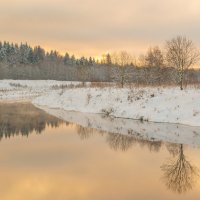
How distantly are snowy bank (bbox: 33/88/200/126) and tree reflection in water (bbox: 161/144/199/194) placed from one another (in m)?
11.1

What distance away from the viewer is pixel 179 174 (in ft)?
47.5

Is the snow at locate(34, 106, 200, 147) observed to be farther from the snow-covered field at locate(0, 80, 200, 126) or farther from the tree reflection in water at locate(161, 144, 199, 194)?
the tree reflection in water at locate(161, 144, 199, 194)

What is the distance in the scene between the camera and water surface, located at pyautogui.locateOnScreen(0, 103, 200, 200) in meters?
12.0

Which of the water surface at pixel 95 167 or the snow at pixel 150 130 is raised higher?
the snow at pixel 150 130

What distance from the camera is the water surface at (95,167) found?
39.2 ft

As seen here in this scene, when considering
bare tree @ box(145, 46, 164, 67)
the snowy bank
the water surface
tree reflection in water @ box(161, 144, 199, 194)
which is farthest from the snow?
bare tree @ box(145, 46, 164, 67)

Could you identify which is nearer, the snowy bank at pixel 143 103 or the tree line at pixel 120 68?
the snowy bank at pixel 143 103

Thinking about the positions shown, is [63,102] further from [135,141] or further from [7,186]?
[7,186]

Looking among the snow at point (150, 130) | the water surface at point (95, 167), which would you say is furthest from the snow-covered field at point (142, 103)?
the water surface at point (95, 167)

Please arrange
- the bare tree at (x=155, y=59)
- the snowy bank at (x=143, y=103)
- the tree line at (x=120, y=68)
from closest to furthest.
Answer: the snowy bank at (x=143, y=103), the tree line at (x=120, y=68), the bare tree at (x=155, y=59)

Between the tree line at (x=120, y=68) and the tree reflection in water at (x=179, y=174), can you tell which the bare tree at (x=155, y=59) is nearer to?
the tree line at (x=120, y=68)

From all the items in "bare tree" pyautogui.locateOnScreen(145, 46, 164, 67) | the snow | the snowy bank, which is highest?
"bare tree" pyautogui.locateOnScreen(145, 46, 164, 67)

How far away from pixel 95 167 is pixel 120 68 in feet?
178

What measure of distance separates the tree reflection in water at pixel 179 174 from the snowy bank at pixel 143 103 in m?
11.1
